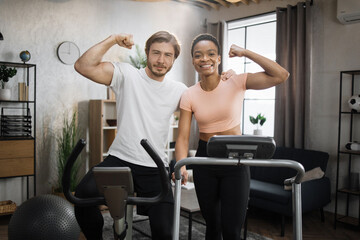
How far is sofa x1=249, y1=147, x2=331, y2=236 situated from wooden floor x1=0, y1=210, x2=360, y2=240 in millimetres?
120

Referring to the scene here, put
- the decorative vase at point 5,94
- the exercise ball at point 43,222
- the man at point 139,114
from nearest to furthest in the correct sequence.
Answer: the man at point 139,114 < the exercise ball at point 43,222 < the decorative vase at point 5,94

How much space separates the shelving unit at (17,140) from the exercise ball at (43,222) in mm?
1909

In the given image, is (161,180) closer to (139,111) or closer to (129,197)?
(129,197)

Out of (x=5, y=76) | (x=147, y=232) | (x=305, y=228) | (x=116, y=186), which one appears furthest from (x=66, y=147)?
(x=116, y=186)

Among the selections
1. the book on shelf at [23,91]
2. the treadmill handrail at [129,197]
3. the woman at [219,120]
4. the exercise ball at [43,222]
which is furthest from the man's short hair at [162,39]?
the book on shelf at [23,91]

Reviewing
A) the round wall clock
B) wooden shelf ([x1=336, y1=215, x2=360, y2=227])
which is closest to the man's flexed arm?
the round wall clock

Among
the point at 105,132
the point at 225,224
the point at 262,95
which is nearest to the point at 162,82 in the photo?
the point at 225,224

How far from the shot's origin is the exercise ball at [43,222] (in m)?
2.18

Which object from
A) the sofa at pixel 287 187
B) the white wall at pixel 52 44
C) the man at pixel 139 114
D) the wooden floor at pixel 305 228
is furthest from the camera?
the white wall at pixel 52 44

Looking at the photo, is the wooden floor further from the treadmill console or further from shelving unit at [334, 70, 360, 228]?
the treadmill console

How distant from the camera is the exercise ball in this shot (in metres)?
2.18

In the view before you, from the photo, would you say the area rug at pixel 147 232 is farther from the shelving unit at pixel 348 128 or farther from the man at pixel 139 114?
the man at pixel 139 114

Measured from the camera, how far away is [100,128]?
4.64 metres

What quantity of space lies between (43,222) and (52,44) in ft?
10.0
